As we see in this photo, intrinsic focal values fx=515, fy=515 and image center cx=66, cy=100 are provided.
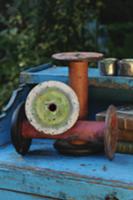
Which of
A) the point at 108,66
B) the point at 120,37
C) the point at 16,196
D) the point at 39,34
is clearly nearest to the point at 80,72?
the point at 108,66

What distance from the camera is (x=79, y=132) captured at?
56.3 inches

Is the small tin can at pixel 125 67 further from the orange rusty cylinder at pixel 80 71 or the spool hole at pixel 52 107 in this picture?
the spool hole at pixel 52 107

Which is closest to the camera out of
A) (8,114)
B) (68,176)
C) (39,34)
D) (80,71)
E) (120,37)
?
(68,176)

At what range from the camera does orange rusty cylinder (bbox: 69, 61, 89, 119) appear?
1465 mm

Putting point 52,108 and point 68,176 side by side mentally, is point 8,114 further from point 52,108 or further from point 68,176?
point 68,176

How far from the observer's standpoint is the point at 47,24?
11.8ft

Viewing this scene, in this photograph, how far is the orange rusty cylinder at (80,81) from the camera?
1465mm

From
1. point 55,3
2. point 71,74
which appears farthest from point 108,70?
point 55,3

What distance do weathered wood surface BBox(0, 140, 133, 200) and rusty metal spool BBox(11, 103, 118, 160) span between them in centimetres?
5

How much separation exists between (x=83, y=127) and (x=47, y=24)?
2259 millimetres

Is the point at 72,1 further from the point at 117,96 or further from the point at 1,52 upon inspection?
the point at 117,96

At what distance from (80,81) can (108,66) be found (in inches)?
4.2

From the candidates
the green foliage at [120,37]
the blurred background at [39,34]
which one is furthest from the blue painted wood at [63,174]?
the green foliage at [120,37]

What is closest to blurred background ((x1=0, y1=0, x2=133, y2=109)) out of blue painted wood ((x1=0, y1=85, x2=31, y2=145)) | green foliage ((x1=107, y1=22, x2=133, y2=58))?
green foliage ((x1=107, y1=22, x2=133, y2=58))
